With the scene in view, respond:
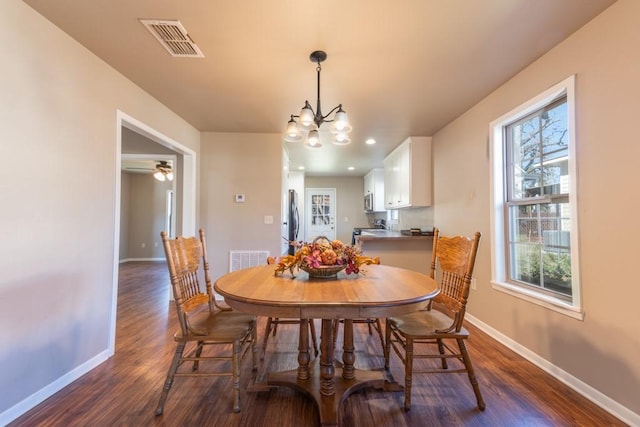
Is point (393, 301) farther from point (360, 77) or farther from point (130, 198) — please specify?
point (130, 198)

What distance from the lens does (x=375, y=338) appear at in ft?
8.73

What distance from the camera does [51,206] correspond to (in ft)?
5.76

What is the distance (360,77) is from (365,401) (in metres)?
2.35

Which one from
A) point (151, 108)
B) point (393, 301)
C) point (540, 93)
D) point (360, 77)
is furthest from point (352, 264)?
point (151, 108)

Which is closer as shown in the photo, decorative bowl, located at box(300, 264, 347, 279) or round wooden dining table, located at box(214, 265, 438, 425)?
round wooden dining table, located at box(214, 265, 438, 425)

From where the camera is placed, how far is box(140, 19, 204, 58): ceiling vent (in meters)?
1.75

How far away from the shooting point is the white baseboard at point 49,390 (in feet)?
5.05

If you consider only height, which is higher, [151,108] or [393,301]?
[151,108]

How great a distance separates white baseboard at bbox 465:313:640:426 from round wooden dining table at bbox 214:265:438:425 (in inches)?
44.9

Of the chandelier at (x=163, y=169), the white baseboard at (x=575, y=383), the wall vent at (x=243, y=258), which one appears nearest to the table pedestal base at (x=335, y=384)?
the white baseboard at (x=575, y=383)

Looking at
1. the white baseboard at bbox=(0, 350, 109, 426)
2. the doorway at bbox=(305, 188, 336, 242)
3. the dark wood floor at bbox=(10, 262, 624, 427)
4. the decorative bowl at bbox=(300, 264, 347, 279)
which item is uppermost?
the doorway at bbox=(305, 188, 336, 242)

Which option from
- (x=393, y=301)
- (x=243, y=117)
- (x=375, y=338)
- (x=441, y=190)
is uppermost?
(x=243, y=117)

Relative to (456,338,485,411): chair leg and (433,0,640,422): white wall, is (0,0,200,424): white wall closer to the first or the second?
(456,338,485,411): chair leg

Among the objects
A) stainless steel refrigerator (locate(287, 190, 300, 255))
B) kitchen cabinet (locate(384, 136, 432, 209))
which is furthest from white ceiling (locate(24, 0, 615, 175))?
stainless steel refrigerator (locate(287, 190, 300, 255))
